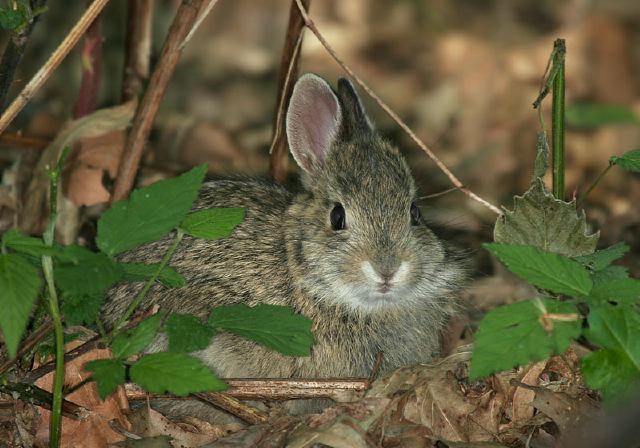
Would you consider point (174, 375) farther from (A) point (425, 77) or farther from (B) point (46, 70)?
(A) point (425, 77)

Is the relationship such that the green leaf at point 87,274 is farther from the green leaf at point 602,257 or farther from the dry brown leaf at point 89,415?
the green leaf at point 602,257

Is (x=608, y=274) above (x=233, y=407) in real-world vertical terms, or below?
above

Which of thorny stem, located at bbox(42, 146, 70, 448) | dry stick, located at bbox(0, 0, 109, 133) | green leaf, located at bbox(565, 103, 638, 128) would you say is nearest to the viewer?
thorny stem, located at bbox(42, 146, 70, 448)

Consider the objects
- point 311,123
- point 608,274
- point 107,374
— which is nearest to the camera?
point 107,374

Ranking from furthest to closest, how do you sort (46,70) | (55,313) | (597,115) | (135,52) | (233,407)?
(597,115), (135,52), (46,70), (233,407), (55,313)

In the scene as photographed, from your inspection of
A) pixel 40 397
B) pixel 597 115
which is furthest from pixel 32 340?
pixel 597 115

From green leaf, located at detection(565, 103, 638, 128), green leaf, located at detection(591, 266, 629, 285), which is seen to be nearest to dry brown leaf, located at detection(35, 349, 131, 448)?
green leaf, located at detection(591, 266, 629, 285)

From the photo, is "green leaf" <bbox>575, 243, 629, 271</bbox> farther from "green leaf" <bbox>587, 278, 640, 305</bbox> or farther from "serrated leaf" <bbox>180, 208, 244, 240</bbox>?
"serrated leaf" <bbox>180, 208, 244, 240</bbox>
